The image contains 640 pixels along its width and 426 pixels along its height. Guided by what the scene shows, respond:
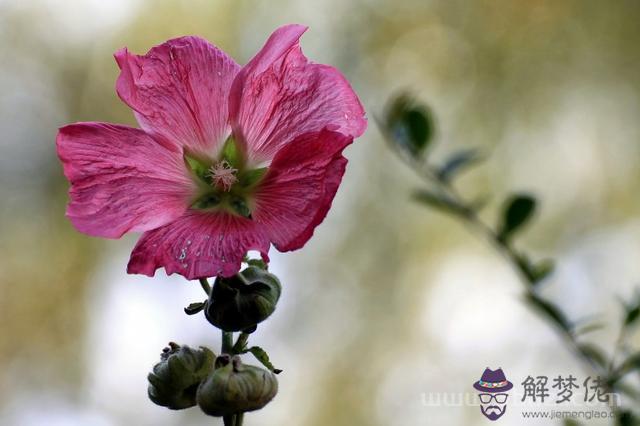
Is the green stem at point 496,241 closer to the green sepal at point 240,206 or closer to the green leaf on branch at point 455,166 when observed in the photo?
the green leaf on branch at point 455,166

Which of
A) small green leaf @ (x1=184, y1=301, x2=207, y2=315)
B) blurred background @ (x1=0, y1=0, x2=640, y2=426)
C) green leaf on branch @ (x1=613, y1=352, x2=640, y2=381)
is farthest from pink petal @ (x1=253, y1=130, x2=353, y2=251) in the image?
blurred background @ (x1=0, y1=0, x2=640, y2=426)

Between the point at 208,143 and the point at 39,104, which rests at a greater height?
the point at 39,104

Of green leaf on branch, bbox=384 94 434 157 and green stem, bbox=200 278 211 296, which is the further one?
green leaf on branch, bbox=384 94 434 157

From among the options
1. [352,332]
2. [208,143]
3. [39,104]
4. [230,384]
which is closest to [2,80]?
[39,104]

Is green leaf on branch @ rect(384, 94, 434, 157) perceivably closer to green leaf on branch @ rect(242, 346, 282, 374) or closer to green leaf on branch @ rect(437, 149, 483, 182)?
green leaf on branch @ rect(437, 149, 483, 182)

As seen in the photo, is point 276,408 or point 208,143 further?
point 276,408

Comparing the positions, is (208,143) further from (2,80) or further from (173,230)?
(2,80)
